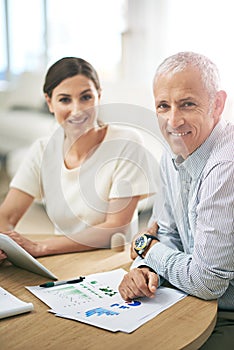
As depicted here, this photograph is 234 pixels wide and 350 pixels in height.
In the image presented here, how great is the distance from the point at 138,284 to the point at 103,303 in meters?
0.10

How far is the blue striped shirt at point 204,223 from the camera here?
1381 millimetres

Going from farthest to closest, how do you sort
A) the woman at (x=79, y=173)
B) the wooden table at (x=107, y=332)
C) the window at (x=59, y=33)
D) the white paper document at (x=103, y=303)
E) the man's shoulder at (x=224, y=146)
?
the window at (x=59, y=33) < the woman at (x=79, y=173) < the man's shoulder at (x=224, y=146) < the white paper document at (x=103, y=303) < the wooden table at (x=107, y=332)

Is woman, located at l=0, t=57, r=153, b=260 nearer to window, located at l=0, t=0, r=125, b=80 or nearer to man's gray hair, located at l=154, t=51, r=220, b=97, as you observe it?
man's gray hair, located at l=154, t=51, r=220, b=97

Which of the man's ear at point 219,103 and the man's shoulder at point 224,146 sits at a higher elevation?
the man's ear at point 219,103

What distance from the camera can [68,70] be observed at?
1875mm

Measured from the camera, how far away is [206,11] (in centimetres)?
424

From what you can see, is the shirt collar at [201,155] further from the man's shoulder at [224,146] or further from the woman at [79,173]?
the woman at [79,173]

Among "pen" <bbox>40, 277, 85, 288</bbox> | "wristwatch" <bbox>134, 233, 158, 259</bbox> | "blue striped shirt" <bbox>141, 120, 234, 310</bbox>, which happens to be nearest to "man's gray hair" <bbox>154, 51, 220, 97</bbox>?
"blue striped shirt" <bbox>141, 120, 234, 310</bbox>

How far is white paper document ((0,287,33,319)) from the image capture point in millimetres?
1346

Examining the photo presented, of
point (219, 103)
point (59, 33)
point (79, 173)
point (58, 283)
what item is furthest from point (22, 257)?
point (59, 33)

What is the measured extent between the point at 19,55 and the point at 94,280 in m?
4.87

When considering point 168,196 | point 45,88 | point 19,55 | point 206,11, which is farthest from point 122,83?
point 19,55

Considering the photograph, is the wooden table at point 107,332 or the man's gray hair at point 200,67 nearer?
the wooden table at point 107,332

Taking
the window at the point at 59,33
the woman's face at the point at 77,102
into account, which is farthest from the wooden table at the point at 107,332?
the window at the point at 59,33
